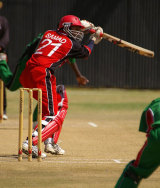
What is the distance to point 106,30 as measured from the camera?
21734 millimetres

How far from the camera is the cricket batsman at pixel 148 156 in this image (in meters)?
4.38

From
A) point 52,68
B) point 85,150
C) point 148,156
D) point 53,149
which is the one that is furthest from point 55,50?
point 148,156

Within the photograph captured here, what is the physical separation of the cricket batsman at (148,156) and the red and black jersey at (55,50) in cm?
330

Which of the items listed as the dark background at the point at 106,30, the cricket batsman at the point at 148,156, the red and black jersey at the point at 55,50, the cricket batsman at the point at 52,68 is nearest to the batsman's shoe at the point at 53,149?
the cricket batsman at the point at 52,68

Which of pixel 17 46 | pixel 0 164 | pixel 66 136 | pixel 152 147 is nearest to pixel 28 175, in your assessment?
pixel 0 164

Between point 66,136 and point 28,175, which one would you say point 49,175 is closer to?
Result: point 28,175

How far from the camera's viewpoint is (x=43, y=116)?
768 cm

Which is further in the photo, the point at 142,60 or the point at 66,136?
the point at 142,60

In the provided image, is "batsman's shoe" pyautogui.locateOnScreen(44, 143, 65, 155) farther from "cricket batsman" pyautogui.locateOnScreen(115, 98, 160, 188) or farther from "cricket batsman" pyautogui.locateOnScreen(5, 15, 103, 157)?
"cricket batsman" pyautogui.locateOnScreen(115, 98, 160, 188)

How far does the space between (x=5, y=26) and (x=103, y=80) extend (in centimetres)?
1019

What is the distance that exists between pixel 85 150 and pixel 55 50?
5.49 ft

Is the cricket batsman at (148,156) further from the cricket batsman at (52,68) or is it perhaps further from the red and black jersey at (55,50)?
the red and black jersey at (55,50)

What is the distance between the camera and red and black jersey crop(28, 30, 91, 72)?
771 cm

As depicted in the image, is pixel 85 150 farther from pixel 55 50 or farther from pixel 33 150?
pixel 55 50
